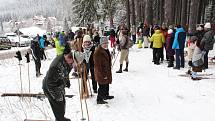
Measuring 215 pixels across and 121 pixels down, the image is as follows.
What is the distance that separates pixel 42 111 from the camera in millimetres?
8656

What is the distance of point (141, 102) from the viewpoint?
351 inches

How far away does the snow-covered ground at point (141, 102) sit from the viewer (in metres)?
7.87

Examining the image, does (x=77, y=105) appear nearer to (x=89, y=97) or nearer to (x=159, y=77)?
(x=89, y=97)

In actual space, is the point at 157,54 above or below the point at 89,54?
below

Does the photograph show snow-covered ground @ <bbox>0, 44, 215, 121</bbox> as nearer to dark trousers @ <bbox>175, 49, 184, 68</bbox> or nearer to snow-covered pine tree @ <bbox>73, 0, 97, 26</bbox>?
dark trousers @ <bbox>175, 49, 184, 68</bbox>

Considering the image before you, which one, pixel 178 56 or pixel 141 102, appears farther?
pixel 178 56

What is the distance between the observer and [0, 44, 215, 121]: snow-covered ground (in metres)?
7.87

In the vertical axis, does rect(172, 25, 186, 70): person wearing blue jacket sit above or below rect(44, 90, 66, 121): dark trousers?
above

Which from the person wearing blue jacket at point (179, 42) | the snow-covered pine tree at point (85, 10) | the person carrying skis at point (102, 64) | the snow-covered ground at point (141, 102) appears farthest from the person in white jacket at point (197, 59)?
the snow-covered pine tree at point (85, 10)

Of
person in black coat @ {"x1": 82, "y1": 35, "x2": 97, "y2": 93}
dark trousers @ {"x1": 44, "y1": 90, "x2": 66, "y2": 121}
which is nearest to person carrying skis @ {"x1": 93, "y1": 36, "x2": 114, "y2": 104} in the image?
person in black coat @ {"x1": 82, "y1": 35, "x2": 97, "y2": 93}

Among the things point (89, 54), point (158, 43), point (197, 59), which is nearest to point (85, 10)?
point (158, 43)

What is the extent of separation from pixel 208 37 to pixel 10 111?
812 centimetres

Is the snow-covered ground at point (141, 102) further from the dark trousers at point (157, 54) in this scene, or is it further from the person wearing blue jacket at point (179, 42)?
the dark trousers at point (157, 54)

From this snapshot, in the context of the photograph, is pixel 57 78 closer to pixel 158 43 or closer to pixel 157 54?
pixel 158 43
